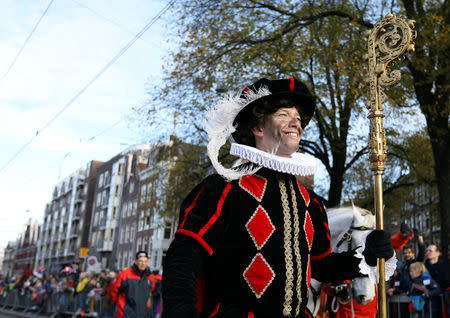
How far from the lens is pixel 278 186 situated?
2641mm

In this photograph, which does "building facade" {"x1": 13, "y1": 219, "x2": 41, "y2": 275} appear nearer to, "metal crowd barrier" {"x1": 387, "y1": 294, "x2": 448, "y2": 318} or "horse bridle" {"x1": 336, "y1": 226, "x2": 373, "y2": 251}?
"metal crowd barrier" {"x1": 387, "y1": 294, "x2": 448, "y2": 318}

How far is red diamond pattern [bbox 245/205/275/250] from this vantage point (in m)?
2.42

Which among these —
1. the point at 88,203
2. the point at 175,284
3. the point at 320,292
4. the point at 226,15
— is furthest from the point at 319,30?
the point at 88,203

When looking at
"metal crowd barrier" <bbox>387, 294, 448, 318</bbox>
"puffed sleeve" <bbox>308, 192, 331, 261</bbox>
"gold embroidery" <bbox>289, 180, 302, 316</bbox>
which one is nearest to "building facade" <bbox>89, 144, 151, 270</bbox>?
"metal crowd barrier" <bbox>387, 294, 448, 318</bbox>

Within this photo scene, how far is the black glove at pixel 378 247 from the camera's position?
2.79 meters

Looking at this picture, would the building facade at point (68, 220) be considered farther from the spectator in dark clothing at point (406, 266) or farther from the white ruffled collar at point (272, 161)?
the white ruffled collar at point (272, 161)

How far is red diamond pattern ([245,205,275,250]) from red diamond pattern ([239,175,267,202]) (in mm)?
82

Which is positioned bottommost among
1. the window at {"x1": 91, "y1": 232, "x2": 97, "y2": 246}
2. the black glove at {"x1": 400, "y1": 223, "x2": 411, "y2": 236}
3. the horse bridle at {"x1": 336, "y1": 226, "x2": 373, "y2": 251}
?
the black glove at {"x1": 400, "y1": 223, "x2": 411, "y2": 236}

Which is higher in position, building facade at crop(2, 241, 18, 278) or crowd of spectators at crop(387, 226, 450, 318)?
building facade at crop(2, 241, 18, 278)

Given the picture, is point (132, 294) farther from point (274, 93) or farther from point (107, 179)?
point (107, 179)

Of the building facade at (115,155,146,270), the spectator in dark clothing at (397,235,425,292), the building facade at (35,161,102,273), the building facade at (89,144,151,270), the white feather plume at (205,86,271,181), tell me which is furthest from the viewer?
the building facade at (35,161,102,273)

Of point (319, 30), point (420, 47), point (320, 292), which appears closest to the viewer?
point (320, 292)

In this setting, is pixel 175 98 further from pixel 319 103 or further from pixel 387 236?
pixel 387 236

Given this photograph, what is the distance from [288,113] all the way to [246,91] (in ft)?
0.85
